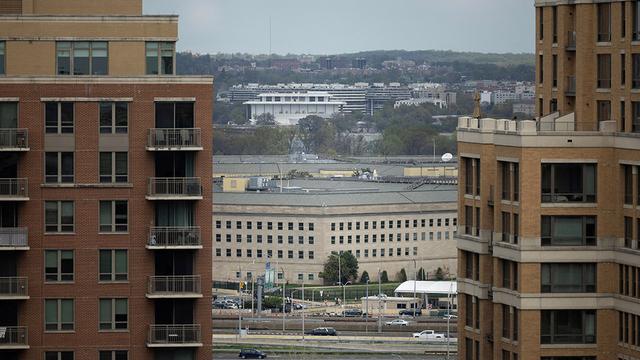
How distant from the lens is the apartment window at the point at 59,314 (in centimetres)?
6159

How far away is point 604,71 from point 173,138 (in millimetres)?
13245

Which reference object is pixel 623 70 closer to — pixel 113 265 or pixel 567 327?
pixel 567 327

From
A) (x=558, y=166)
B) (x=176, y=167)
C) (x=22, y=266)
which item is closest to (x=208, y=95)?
(x=176, y=167)

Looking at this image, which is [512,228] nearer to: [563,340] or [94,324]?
[563,340]

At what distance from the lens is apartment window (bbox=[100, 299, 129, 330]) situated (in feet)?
202

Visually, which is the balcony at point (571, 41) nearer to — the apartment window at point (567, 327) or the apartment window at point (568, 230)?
the apartment window at point (568, 230)

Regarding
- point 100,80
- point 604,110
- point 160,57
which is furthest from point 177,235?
point 604,110

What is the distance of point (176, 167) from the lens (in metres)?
61.9

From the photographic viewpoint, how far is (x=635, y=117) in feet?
212

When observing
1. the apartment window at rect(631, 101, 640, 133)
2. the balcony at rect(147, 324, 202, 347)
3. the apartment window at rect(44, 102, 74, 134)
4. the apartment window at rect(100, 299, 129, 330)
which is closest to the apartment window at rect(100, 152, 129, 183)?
the apartment window at rect(44, 102, 74, 134)

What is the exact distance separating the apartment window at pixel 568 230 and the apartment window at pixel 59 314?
13.5 metres

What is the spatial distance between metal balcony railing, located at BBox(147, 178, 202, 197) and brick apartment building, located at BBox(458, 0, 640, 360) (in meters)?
9.70

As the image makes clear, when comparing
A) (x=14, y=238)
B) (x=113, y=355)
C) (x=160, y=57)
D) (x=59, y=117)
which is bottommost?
(x=113, y=355)

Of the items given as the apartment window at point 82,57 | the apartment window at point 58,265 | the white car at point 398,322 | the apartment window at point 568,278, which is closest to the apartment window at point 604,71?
the apartment window at point 568,278
